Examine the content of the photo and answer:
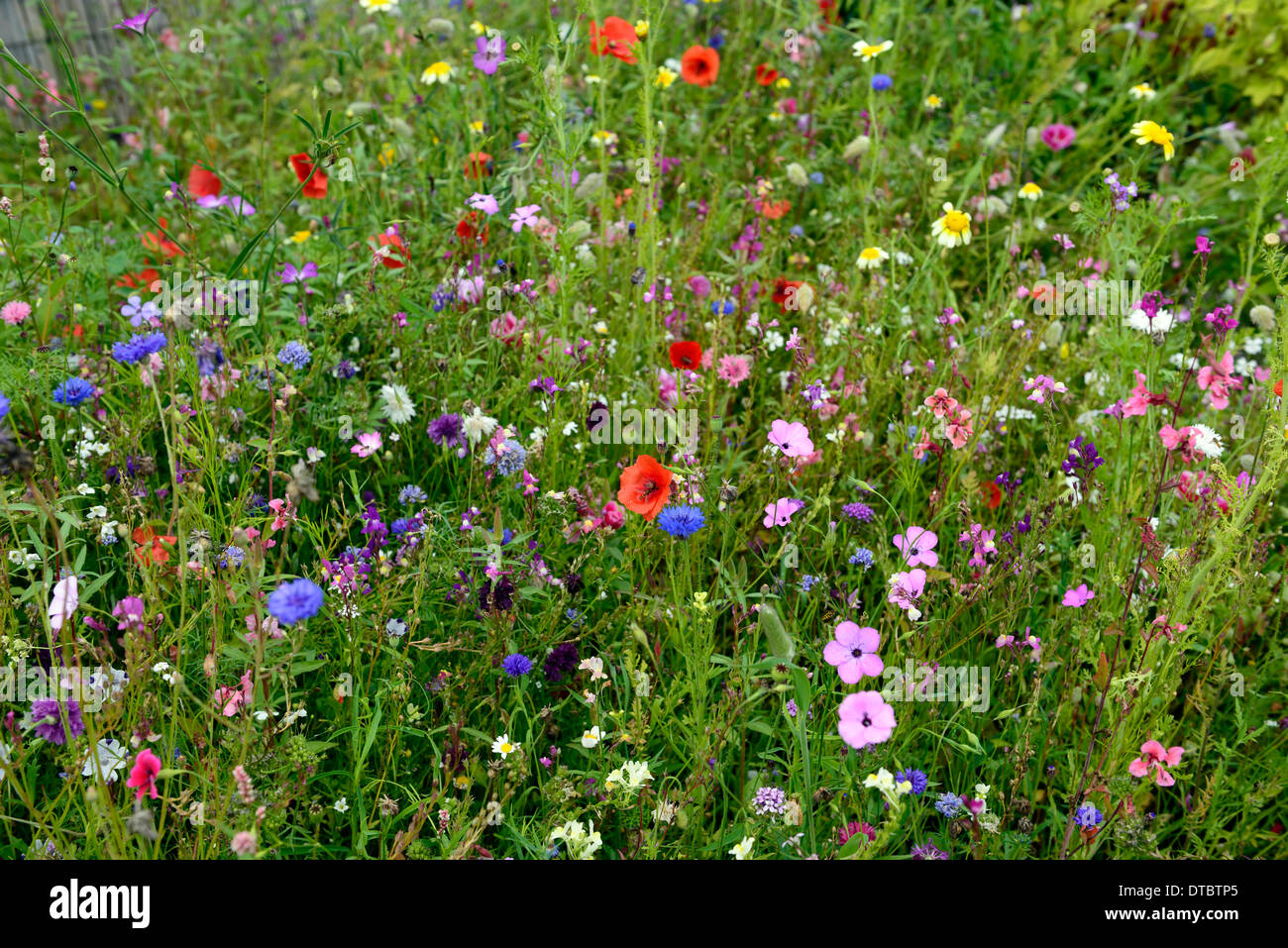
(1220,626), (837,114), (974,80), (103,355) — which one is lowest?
(1220,626)

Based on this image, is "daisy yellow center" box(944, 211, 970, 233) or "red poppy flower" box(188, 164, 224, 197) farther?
"red poppy flower" box(188, 164, 224, 197)

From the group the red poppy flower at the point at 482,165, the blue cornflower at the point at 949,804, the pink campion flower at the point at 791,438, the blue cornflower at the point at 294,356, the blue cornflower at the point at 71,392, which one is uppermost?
the red poppy flower at the point at 482,165

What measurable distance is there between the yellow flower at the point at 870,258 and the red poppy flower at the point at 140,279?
186 cm

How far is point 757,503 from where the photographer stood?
2.00 metres

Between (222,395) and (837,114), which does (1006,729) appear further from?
(837,114)

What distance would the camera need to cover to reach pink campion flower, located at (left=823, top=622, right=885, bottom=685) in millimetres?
1510

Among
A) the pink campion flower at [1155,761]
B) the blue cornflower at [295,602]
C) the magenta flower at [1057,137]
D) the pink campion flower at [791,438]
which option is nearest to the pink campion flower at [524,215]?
the pink campion flower at [791,438]

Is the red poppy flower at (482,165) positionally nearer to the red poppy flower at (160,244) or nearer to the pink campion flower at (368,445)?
the red poppy flower at (160,244)

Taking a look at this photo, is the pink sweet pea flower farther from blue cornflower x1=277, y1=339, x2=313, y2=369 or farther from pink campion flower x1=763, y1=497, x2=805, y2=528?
blue cornflower x1=277, y1=339, x2=313, y2=369

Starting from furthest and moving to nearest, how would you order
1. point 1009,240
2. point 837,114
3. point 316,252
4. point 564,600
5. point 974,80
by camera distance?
point 974,80 < point 837,114 < point 1009,240 < point 316,252 < point 564,600

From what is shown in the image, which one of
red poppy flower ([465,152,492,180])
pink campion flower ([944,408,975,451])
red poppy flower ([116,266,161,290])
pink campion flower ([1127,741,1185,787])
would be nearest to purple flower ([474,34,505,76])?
red poppy flower ([465,152,492,180])

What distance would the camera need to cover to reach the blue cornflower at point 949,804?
151 centimetres

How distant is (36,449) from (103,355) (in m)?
0.48

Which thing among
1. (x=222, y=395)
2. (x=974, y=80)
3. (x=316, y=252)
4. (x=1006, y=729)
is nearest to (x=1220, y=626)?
(x=1006, y=729)
